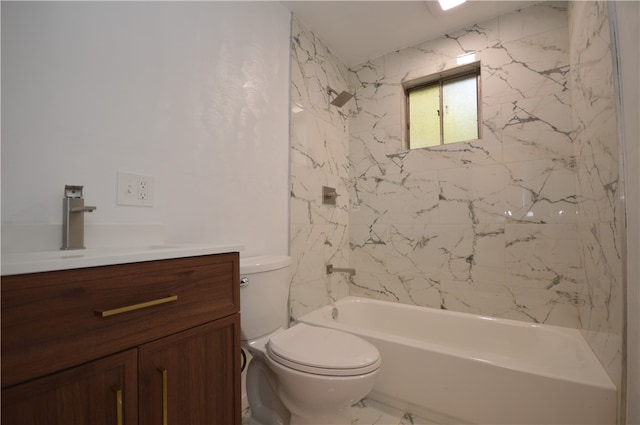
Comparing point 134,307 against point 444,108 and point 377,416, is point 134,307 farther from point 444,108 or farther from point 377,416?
point 444,108

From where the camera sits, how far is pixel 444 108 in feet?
7.46

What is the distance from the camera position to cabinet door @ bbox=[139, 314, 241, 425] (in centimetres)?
72

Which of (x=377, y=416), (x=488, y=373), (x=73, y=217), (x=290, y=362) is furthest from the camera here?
(x=377, y=416)

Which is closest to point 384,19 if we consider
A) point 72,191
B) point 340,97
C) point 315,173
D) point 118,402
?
point 340,97

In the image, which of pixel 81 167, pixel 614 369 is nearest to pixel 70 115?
pixel 81 167

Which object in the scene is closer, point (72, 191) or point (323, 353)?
point (72, 191)

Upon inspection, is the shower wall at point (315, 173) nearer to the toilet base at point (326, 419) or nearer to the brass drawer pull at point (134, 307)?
the toilet base at point (326, 419)

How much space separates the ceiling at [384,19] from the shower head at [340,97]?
1.23 ft

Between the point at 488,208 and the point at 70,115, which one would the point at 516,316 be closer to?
the point at 488,208

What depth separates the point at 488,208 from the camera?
1941mm

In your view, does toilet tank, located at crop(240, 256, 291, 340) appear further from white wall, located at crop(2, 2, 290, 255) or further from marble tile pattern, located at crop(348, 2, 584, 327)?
marble tile pattern, located at crop(348, 2, 584, 327)

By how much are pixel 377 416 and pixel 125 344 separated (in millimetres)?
1392

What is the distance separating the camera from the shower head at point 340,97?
2148mm

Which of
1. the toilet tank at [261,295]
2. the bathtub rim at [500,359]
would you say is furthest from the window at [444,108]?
the toilet tank at [261,295]
